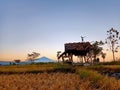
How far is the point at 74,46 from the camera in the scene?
50.3 meters

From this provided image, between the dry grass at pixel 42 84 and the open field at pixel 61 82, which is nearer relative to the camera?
the open field at pixel 61 82

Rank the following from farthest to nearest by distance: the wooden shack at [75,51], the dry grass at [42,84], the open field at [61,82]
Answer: the wooden shack at [75,51] < the dry grass at [42,84] < the open field at [61,82]

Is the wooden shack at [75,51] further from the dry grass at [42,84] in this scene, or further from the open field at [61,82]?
the dry grass at [42,84]

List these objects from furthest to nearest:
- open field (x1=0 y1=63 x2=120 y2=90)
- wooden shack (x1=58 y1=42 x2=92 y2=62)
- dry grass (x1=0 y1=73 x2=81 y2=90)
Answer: wooden shack (x1=58 y1=42 x2=92 y2=62), dry grass (x1=0 y1=73 x2=81 y2=90), open field (x1=0 y1=63 x2=120 y2=90)

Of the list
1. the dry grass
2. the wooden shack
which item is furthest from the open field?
the wooden shack

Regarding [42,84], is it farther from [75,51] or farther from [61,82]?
[75,51]

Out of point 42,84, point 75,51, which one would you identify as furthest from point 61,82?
point 75,51

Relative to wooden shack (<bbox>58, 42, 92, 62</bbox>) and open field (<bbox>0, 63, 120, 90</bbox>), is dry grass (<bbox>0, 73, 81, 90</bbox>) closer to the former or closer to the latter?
open field (<bbox>0, 63, 120, 90</bbox>)

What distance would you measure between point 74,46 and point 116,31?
17.9 m

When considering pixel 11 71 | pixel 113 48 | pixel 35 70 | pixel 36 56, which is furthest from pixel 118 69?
pixel 36 56

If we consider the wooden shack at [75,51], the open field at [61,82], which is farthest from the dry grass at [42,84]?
the wooden shack at [75,51]

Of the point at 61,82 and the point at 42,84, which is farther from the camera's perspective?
the point at 61,82

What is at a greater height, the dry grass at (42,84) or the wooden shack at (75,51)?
the wooden shack at (75,51)

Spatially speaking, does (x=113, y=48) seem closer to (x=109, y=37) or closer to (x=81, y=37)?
(x=109, y=37)
